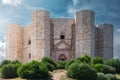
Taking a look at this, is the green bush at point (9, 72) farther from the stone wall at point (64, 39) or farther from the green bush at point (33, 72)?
the stone wall at point (64, 39)

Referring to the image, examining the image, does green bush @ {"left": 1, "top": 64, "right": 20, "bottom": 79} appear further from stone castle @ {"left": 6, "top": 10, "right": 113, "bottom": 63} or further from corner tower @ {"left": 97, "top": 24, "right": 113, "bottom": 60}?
corner tower @ {"left": 97, "top": 24, "right": 113, "bottom": 60}

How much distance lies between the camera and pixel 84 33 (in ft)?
161

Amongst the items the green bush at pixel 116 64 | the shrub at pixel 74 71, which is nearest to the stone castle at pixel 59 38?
the green bush at pixel 116 64

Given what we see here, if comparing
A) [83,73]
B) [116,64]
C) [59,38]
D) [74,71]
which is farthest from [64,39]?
[83,73]

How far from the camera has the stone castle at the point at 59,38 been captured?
49031 millimetres

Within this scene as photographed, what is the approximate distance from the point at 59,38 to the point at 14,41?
875cm

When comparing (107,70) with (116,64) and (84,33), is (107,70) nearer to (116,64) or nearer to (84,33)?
(116,64)

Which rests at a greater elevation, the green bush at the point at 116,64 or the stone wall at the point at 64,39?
the stone wall at the point at 64,39

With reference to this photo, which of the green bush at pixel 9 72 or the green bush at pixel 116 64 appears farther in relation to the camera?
Result: the green bush at pixel 116 64

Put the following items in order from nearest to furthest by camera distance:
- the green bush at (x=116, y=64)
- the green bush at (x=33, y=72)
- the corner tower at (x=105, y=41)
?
the green bush at (x=33, y=72), the green bush at (x=116, y=64), the corner tower at (x=105, y=41)

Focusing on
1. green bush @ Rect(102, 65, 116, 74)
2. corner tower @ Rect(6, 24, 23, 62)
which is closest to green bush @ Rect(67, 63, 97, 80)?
green bush @ Rect(102, 65, 116, 74)

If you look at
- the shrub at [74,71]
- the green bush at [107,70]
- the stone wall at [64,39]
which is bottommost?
the green bush at [107,70]

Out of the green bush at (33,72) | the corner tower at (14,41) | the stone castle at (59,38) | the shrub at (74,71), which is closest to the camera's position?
the green bush at (33,72)

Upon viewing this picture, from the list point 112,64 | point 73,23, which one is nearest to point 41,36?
point 73,23
